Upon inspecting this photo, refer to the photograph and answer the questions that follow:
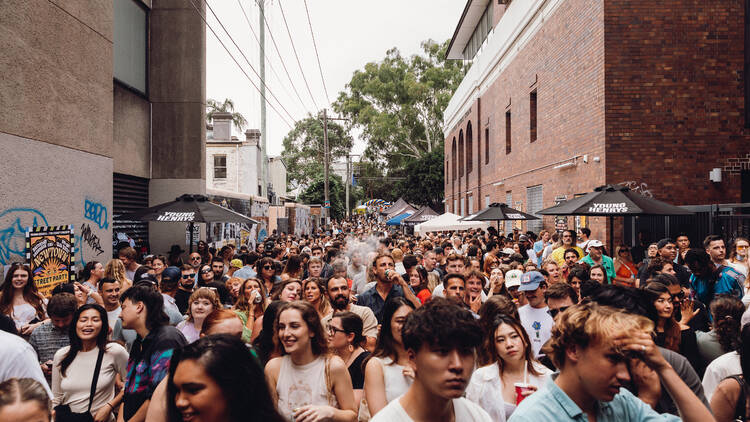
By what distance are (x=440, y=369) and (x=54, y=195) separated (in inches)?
372

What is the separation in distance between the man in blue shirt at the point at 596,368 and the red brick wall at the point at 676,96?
11.8m

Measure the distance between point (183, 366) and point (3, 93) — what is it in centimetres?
813

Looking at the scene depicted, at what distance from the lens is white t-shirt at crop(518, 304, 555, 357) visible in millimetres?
5344

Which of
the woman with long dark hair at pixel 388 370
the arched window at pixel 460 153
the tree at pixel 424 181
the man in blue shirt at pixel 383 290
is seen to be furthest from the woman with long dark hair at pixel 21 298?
the tree at pixel 424 181

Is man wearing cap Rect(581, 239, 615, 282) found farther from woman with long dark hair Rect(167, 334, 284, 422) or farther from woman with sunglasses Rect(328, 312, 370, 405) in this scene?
woman with long dark hair Rect(167, 334, 284, 422)

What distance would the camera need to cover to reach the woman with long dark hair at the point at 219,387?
215 cm

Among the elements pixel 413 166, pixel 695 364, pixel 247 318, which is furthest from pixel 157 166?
pixel 413 166

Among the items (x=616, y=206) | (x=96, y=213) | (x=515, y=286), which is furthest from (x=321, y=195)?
(x=515, y=286)

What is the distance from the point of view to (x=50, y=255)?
9.31 metres

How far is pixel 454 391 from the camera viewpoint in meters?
2.31

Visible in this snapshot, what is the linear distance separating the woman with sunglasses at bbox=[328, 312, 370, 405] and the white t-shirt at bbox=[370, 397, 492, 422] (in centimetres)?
193

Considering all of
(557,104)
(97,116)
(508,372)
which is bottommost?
(508,372)

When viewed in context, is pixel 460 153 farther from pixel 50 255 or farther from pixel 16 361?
pixel 16 361

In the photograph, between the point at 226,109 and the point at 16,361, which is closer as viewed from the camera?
the point at 16,361
